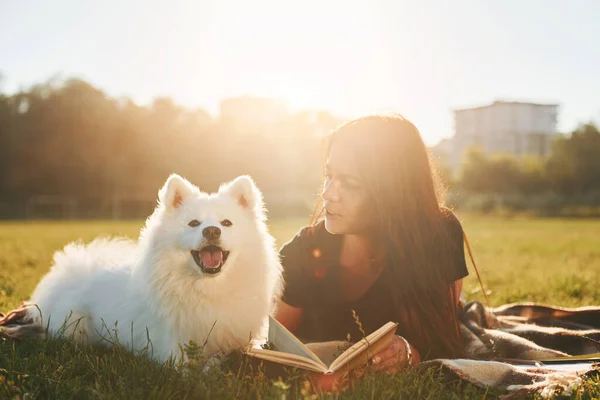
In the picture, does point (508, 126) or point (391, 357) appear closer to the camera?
point (391, 357)

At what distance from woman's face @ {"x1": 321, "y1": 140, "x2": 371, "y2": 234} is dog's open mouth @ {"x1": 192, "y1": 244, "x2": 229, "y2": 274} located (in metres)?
0.73

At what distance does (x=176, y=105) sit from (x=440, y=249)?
41289 mm

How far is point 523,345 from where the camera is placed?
11.6 feet

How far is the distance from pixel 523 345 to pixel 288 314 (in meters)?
1.60

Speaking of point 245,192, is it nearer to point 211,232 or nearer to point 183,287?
point 211,232

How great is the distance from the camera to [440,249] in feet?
11.1

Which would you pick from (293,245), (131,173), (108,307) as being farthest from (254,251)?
(131,173)

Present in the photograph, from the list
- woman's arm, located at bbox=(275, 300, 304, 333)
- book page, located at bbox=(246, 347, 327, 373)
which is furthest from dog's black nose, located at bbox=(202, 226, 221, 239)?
book page, located at bbox=(246, 347, 327, 373)

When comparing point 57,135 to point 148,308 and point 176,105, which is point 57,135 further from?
point 148,308

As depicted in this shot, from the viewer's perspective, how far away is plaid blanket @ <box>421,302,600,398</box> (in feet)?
8.81

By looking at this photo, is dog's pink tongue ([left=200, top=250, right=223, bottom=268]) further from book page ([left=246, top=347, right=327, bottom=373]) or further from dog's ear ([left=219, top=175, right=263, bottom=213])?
book page ([left=246, top=347, right=327, bottom=373])

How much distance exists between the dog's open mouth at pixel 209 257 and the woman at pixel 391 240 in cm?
73

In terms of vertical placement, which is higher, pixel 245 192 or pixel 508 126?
pixel 508 126

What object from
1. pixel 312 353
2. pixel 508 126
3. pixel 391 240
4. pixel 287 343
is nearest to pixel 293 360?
pixel 312 353
